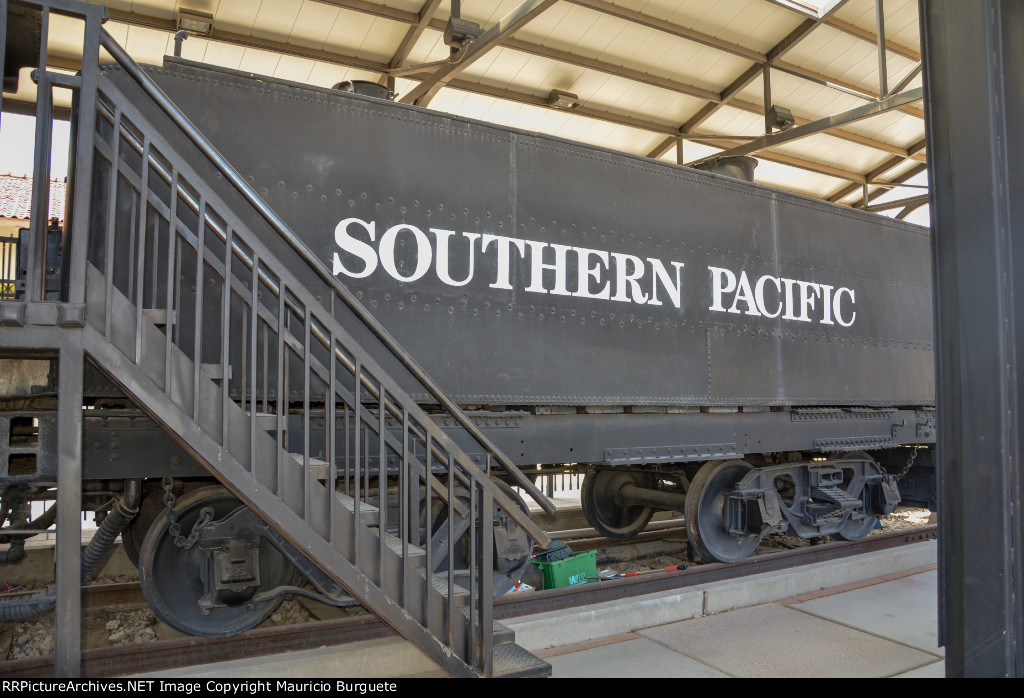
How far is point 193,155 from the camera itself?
12.9 ft

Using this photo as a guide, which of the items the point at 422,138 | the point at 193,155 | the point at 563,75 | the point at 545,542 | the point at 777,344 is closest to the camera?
the point at 545,542

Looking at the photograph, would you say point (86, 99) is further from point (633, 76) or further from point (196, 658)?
point (633, 76)

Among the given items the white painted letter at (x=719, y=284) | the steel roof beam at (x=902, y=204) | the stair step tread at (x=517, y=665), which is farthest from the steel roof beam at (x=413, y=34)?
the steel roof beam at (x=902, y=204)

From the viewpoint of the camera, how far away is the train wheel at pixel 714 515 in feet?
19.9

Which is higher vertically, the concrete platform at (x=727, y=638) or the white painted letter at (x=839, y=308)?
the white painted letter at (x=839, y=308)

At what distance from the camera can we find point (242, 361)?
3.30 m

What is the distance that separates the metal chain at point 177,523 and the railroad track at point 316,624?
1.82 ft

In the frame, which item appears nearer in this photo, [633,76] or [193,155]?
[193,155]

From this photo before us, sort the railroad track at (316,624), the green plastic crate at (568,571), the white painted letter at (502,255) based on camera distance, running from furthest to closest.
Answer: the green plastic crate at (568,571)
the white painted letter at (502,255)
the railroad track at (316,624)

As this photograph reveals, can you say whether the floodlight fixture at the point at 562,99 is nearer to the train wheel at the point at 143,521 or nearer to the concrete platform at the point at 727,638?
the concrete platform at the point at 727,638

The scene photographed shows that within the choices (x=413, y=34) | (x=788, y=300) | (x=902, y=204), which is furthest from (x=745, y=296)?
(x=902, y=204)
